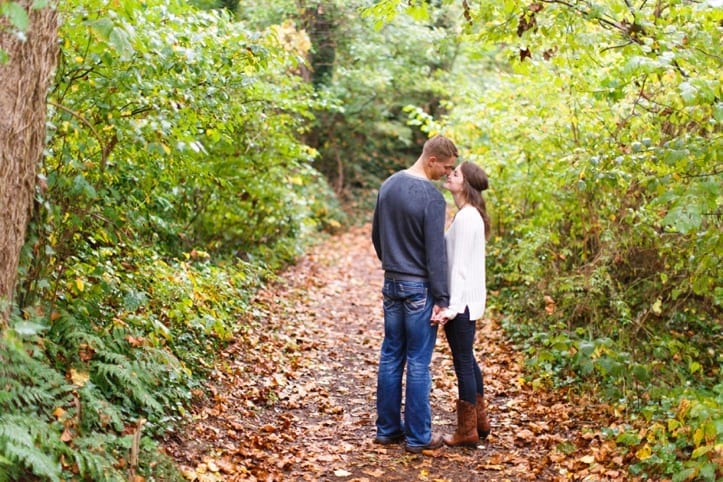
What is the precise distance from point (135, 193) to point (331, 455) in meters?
2.53

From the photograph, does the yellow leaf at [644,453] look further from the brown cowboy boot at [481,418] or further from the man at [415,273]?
the man at [415,273]

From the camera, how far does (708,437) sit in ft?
14.9

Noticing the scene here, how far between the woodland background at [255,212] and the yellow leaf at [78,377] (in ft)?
0.06

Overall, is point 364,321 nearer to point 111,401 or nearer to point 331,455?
point 331,455

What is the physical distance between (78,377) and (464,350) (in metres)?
2.81

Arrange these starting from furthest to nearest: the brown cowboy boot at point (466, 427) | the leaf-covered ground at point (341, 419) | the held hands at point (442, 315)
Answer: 1. the brown cowboy boot at point (466, 427)
2. the held hands at point (442, 315)
3. the leaf-covered ground at point (341, 419)

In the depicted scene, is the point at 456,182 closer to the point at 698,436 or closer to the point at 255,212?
the point at 698,436

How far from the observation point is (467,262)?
5.56 metres

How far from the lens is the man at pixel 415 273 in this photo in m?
5.39

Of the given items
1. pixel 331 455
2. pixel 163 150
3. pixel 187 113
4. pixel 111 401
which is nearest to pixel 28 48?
pixel 163 150

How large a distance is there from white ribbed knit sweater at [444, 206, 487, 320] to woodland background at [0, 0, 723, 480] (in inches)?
41.2

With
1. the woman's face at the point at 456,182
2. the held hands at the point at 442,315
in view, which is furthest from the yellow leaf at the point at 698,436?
the woman's face at the point at 456,182

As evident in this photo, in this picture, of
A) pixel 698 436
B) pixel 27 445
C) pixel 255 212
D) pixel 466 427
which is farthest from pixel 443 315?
pixel 255 212

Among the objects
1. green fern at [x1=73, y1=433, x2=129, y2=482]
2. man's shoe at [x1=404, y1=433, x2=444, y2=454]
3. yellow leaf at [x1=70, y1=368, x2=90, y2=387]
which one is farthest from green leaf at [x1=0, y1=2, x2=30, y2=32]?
man's shoe at [x1=404, y1=433, x2=444, y2=454]
